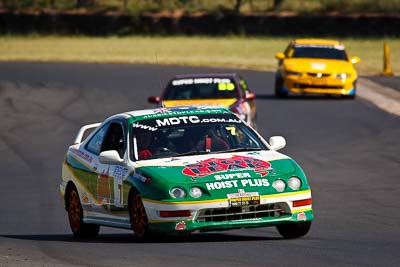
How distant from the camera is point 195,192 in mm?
11125

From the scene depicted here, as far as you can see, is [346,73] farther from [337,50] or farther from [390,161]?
[390,161]

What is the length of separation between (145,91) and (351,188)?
20.2 m

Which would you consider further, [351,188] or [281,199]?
[351,188]

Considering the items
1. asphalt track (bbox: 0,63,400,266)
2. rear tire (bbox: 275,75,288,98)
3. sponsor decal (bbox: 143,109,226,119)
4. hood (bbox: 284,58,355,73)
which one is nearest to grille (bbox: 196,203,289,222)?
asphalt track (bbox: 0,63,400,266)

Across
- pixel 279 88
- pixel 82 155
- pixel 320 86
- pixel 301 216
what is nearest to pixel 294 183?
pixel 301 216

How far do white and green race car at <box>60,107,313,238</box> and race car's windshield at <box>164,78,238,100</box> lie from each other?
10.9 meters

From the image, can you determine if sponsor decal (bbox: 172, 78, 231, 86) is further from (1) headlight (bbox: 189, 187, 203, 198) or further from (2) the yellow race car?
(1) headlight (bbox: 189, 187, 203, 198)

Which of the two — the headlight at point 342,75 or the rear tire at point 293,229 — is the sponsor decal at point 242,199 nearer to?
the rear tire at point 293,229

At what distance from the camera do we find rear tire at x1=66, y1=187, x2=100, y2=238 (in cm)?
1295

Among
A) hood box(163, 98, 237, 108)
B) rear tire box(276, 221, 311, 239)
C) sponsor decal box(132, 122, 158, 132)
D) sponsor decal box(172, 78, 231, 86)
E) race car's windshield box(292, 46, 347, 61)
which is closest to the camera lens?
rear tire box(276, 221, 311, 239)

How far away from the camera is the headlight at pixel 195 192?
1112cm

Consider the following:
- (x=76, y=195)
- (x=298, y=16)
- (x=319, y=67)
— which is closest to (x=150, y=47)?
(x=298, y=16)

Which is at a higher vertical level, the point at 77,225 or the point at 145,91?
the point at 77,225

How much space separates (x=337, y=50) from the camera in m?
34.5
